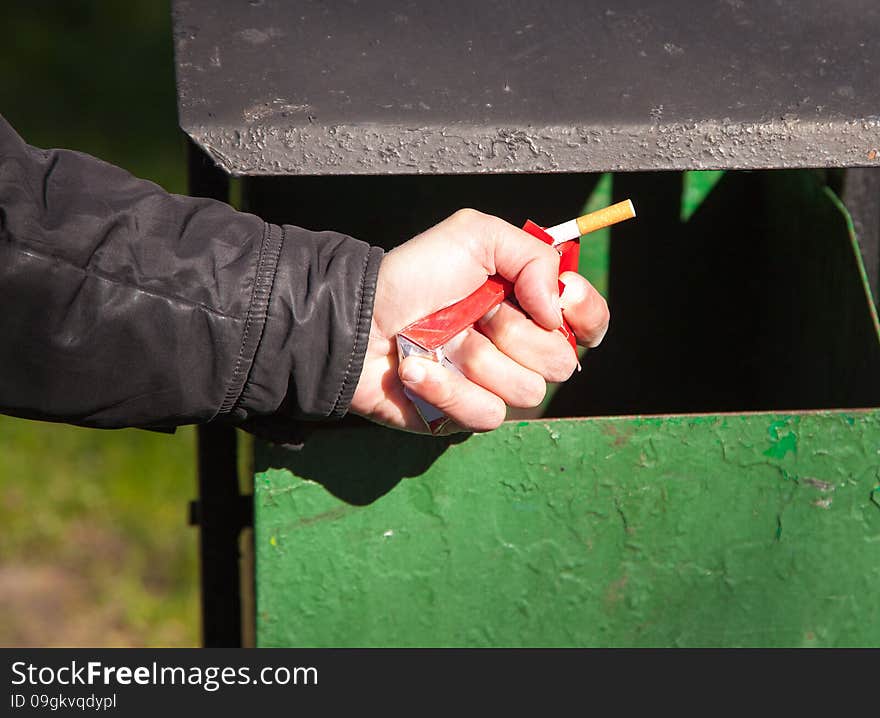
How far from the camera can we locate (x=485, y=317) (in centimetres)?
121

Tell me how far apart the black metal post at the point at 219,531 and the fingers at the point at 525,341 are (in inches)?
18.3

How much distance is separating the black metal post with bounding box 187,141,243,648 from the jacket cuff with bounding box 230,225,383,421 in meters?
0.34

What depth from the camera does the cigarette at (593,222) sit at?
118cm

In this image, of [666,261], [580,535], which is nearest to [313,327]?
[580,535]

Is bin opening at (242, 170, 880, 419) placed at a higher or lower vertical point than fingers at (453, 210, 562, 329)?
higher

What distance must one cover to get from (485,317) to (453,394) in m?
0.11

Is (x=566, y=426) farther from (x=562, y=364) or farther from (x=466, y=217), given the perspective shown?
(x=466, y=217)

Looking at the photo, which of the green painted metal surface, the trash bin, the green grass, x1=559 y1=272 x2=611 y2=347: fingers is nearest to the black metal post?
the trash bin

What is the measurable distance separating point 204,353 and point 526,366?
0.36 m

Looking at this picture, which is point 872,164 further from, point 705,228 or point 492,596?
point 705,228

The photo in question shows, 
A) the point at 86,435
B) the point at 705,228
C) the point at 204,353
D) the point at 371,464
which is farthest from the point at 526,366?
the point at 86,435

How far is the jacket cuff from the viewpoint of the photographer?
113 cm

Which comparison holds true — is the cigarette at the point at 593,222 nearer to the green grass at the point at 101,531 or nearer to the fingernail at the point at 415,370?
the fingernail at the point at 415,370

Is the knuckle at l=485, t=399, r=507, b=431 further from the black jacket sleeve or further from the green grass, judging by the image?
the green grass
